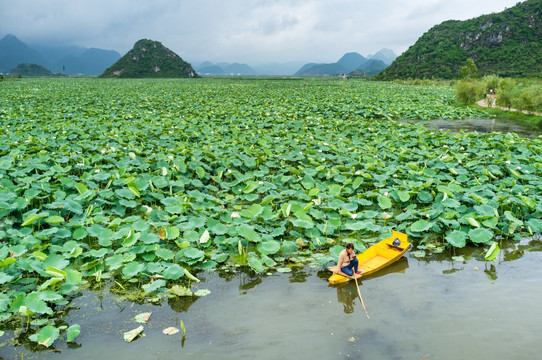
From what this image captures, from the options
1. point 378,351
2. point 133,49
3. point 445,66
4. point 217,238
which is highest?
point 133,49

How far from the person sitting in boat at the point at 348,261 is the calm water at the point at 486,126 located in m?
10.9

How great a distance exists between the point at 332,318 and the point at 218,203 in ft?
9.28

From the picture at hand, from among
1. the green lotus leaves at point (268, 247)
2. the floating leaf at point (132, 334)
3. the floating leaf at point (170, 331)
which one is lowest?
the floating leaf at point (170, 331)

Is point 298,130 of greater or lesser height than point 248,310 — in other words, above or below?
above

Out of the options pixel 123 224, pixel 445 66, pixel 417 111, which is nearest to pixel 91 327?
pixel 123 224

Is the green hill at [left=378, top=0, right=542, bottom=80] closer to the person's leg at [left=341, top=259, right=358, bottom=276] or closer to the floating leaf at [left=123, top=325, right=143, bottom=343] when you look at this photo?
the person's leg at [left=341, top=259, right=358, bottom=276]

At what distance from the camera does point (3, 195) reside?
500 cm

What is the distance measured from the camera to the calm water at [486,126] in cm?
1355

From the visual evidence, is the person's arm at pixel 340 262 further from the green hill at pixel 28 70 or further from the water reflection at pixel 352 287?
the green hill at pixel 28 70

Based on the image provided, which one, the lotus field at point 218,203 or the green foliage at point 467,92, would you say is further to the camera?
the green foliage at point 467,92

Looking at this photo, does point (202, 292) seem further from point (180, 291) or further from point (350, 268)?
point (350, 268)

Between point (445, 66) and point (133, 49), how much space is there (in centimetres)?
7709

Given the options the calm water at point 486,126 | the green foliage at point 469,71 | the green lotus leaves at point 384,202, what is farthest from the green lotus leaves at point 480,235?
the green foliage at point 469,71

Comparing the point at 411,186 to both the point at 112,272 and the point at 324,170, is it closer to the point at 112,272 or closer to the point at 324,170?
the point at 324,170
